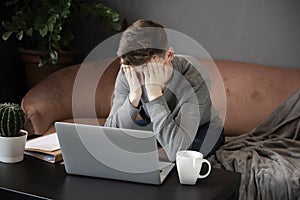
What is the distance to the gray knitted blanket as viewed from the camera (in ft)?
6.20

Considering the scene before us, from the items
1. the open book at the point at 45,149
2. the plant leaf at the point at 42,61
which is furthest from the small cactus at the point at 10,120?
the plant leaf at the point at 42,61

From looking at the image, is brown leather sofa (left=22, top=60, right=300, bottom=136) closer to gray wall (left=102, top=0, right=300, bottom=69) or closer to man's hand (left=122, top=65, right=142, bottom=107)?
gray wall (left=102, top=0, right=300, bottom=69)

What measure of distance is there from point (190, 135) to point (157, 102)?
0.17 meters

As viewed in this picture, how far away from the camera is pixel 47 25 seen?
2.75 m

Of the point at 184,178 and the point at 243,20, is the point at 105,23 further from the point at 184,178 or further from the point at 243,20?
the point at 184,178

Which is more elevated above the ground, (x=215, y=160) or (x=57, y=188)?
(x=57, y=188)

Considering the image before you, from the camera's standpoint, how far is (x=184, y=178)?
142 cm

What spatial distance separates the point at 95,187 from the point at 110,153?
0.11 metres

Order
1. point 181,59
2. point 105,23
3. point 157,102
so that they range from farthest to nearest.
Answer: point 105,23 < point 181,59 < point 157,102

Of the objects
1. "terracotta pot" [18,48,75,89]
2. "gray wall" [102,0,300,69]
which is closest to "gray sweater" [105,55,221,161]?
"gray wall" [102,0,300,69]

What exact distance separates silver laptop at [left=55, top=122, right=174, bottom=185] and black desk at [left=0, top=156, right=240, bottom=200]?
3 cm

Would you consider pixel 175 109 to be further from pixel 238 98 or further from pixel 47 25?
pixel 47 25

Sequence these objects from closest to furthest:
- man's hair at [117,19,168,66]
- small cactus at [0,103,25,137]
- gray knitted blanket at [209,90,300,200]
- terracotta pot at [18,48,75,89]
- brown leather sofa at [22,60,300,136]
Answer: small cactus at [0,103,25,137] < man's hair at [117,19,168,66] < gray knitted blanket at [209,90,300,200] < brown leather sofa at [22,60,300,136] < terracotta pot at [18,48,75,89]

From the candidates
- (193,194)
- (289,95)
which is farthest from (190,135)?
(289,95)
